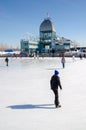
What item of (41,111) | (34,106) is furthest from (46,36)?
(41,111)

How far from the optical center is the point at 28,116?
5.17 meters

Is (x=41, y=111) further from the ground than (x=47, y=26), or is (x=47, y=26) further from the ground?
(x=47, y=26)

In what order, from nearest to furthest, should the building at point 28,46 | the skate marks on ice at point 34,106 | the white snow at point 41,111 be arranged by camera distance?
the white snow at point 41,111
the skate marks on ice at point 34,106
the building at point 28,46

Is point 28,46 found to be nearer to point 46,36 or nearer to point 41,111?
point 46,36

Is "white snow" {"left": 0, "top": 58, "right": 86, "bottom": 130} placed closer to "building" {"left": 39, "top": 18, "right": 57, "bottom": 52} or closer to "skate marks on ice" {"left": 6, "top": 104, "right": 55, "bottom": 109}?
"skate marks on ice" {"left": 6, "top": 104, "right": 55, "bottom": 109}

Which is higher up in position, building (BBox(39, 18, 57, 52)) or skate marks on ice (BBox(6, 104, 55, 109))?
building (BBox(39, 18, 57, 52))

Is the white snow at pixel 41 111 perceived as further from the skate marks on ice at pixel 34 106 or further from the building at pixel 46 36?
the building at pixel 46 36

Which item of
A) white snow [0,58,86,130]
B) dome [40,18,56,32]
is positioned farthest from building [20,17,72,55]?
white snow [0,58,86,130]

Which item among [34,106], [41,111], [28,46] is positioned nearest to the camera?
[41,111]

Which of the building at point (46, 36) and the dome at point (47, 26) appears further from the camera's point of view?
the dome at point (47, 26)

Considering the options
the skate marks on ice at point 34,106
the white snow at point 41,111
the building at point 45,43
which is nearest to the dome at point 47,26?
the building at point 45,43

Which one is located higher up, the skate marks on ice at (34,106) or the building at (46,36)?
the building at (46,36)

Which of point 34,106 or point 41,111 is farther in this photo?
point 34,106

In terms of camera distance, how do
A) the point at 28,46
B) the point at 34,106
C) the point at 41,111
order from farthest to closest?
the point at 28,46, the point at 34,106, the point at 41,111
